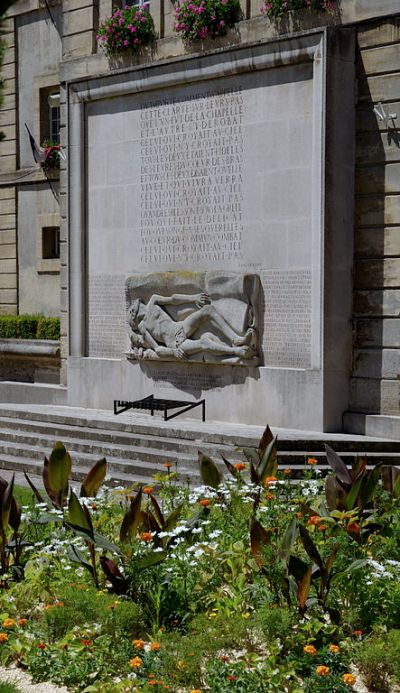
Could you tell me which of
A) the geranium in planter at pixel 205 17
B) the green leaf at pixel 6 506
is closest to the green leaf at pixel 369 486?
the green leaf at pixel 6 506

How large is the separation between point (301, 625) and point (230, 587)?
32.3 inches

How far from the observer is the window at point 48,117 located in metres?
21.5

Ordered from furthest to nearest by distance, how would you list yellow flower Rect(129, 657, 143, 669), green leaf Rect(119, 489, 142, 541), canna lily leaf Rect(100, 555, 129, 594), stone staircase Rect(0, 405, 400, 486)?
stone staircase Rect(0, 405, 400, 486)
green leaf Rect(119, 489, 142, 541)
canna lily leaf Rect(100, 555, 129, 594)
yellow flower Rect(129, 657, 143, 669)

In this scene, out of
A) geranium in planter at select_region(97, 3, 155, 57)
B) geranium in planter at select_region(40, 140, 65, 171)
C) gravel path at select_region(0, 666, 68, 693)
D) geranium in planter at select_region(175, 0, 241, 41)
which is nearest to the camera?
gravel path at select_region(0, 666, 68, 693)

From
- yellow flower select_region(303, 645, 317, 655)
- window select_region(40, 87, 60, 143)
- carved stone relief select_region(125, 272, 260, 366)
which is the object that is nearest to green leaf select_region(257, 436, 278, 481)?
yellow flower select_region(303, 645, 317, 655)

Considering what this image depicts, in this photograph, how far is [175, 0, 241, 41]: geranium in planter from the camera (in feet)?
Answer: 45.3

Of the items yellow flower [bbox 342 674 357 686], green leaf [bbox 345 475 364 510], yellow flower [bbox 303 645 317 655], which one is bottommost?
yellow flower [bbox 342 674 357 686]

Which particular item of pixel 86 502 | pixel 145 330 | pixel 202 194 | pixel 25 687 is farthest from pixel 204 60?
pixel 25 687

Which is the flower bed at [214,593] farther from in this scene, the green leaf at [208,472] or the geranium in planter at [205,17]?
the geranium in planter at [205,17]

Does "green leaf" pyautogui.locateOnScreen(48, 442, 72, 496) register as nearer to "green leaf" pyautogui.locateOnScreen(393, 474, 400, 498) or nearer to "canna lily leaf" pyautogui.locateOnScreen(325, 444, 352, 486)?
"canna lily leaf" pyautogui.locateOnScreen(325, 444, 352, 486)

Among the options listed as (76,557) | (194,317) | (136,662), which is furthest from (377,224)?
(136,662)

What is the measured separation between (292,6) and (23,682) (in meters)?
9.99

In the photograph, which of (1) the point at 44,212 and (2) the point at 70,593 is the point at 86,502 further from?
(1) the point at 44,212

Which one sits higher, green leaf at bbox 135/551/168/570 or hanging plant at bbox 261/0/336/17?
hanging plant at bbox 261/0/336/17
